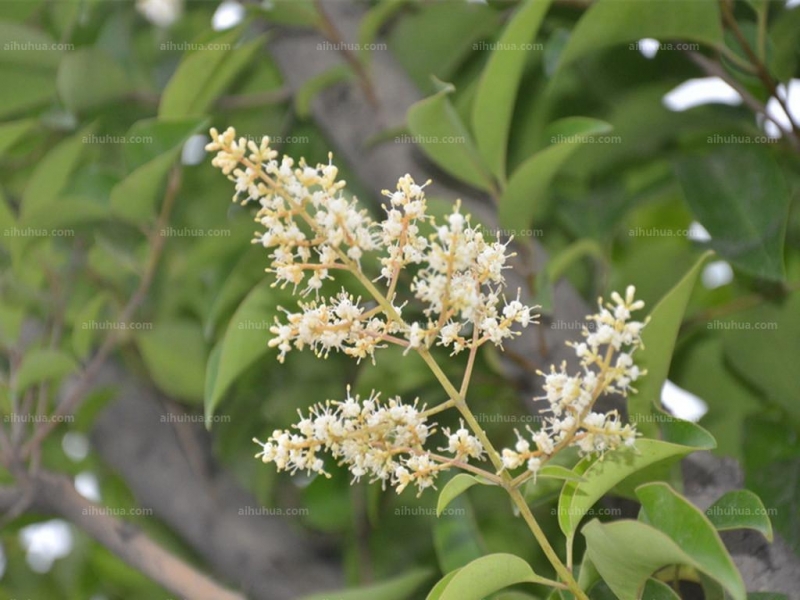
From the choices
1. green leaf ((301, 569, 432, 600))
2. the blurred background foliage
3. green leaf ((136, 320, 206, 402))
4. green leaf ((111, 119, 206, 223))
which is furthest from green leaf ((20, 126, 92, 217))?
green leaf ((301, 569, 432, 600))

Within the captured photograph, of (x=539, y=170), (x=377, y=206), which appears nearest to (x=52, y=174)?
(x=377, y=206)

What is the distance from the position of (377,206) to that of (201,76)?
0.31 m

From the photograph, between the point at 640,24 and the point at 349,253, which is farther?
the point at 640,24

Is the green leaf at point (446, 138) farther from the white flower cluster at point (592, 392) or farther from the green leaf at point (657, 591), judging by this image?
the green leaf at point (657, 591)

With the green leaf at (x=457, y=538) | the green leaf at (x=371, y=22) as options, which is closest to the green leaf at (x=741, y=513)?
the green leaf at (x=457, y=538)

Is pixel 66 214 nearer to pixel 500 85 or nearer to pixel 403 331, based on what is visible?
pixel 500 85

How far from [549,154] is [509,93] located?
11 centimetres

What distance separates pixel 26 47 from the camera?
3.94ft

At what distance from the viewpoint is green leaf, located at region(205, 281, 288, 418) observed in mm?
800

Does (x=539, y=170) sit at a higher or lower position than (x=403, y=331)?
lower

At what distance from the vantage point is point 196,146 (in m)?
1.41

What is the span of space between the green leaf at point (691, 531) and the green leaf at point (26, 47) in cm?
105

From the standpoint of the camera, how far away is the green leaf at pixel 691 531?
49cm

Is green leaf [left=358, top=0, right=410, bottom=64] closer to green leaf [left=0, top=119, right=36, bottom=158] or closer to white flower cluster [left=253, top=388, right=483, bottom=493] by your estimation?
green leaf [left=0, top=119, right=36, bottom=158]
